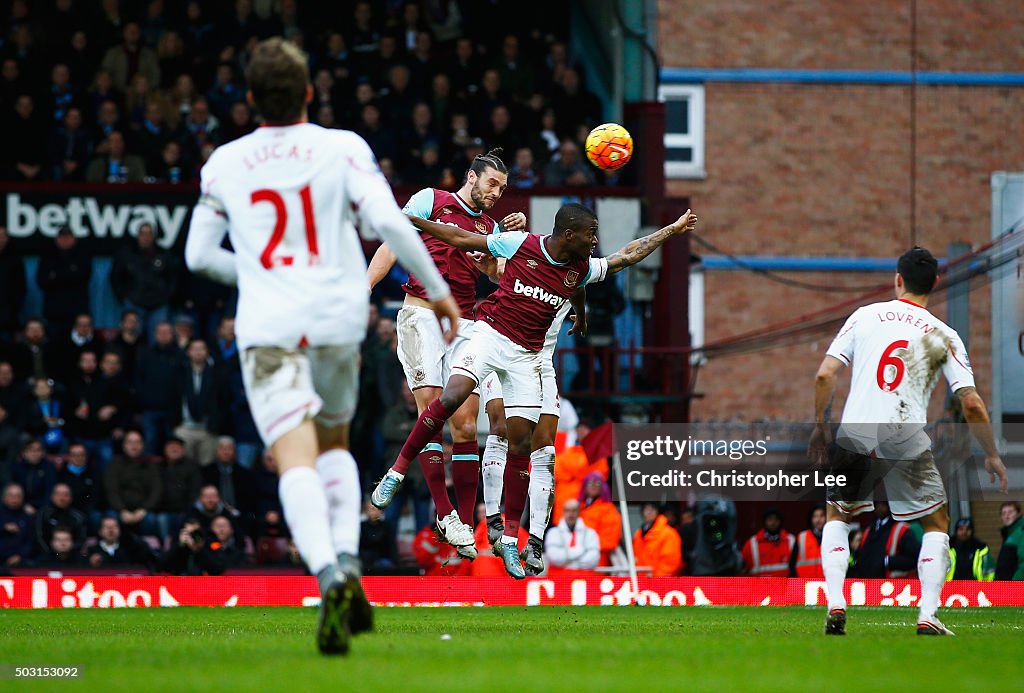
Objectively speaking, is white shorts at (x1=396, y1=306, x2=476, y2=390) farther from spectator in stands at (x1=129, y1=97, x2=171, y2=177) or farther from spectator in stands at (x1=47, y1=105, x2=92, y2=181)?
spectator in stands at (x1=47, y1=105, x2=92, y2=181)

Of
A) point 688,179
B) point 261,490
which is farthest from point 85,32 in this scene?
point 688,179

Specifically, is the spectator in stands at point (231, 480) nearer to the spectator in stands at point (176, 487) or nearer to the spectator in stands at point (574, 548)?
the spectator in stands at point (176, 487)

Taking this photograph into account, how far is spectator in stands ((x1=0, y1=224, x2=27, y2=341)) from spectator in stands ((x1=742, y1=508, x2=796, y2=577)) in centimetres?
994

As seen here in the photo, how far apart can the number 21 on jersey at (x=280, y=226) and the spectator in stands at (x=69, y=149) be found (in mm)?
15104

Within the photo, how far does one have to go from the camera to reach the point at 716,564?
755 inches

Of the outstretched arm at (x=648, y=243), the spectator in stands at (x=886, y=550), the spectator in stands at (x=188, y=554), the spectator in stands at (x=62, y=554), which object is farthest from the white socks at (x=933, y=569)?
the spectator in stands at (x=62, y=554)

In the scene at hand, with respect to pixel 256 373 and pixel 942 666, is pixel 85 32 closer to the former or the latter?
pixel 256 373

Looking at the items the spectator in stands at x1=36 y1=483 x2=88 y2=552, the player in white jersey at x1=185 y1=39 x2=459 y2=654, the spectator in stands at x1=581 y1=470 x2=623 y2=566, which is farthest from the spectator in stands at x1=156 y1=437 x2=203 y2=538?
the player in white jersey at x1=185 y1=39 x2=459 y2=654

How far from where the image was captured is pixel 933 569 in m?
10.4

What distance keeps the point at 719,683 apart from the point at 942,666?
1.58 meters

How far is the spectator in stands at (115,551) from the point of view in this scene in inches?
728

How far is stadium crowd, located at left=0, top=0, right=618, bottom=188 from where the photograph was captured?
22.0 meters

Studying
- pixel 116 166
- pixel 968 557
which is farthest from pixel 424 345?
pixel 116 166

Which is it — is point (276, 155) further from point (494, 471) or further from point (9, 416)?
point (9, 416)
